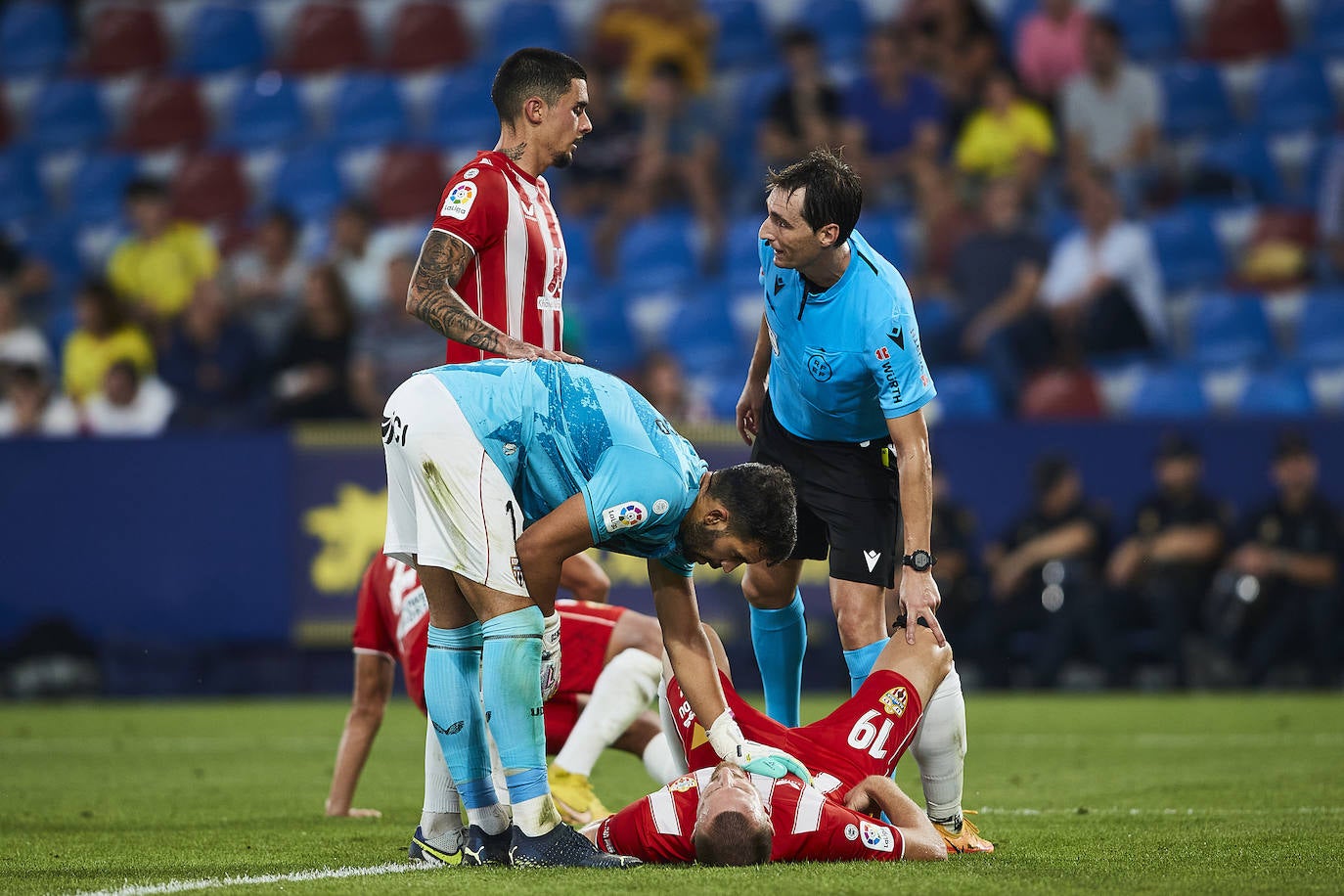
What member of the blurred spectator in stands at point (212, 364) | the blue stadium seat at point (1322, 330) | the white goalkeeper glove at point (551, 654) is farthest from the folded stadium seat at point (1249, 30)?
the white goalkeeper glove at point (551, 654)

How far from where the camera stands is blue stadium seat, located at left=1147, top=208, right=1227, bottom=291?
1386 centimetres

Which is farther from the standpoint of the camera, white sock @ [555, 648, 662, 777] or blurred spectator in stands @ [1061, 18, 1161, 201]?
blurred spectator in stands @ [1061, 18, 1161, 201]

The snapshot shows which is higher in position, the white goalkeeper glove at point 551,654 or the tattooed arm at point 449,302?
the tattooed arm at point 449,302

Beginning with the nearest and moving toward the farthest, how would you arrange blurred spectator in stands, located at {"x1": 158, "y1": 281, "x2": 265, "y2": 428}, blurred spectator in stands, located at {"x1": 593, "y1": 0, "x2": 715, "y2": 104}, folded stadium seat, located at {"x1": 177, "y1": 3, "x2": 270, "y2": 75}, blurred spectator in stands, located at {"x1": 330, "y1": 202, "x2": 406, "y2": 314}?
blurred spectator in stands, located at {"x1": 158, "y1": 281, "x2": 265, "y2": 428}, blurred spectator in stands, located at {"x1": 330, "y1": 202, "x2": 406, "y2": 314}, blurred spectator in stands, located at {"x1": 593, "y1": 0, "x2": 715, "y2": 104}, folded stadium seat, located at {"x1": 177, "y1": 3, "x2": 270, "y2": 75}

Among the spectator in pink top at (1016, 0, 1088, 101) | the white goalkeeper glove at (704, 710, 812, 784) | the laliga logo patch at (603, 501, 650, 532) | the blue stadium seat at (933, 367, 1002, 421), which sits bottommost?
the white goalkeeper glove at (704, 710, 812, 784)

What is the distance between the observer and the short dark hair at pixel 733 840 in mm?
4770

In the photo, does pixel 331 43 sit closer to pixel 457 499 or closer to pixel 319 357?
pixel 319 357

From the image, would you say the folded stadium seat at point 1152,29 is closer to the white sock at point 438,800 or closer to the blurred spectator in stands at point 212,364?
the blurred spectator in stands at point 212,364

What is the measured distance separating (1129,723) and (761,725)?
17.7 ft

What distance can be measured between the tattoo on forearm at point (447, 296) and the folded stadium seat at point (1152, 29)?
11157 millimetres

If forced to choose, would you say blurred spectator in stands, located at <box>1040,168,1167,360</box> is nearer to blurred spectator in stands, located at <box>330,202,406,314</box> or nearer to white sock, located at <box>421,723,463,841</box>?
blurred spectator in stands, located at <box>330,202,406,314</box>

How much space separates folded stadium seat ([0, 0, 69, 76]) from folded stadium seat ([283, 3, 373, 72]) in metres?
2.80

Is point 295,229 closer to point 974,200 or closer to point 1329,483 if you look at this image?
point 974,200

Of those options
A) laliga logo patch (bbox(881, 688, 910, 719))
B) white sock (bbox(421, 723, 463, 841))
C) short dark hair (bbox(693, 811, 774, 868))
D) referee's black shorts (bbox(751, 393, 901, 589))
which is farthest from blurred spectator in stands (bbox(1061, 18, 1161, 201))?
short dark hair (bbox(693, 811, 774, 868))
